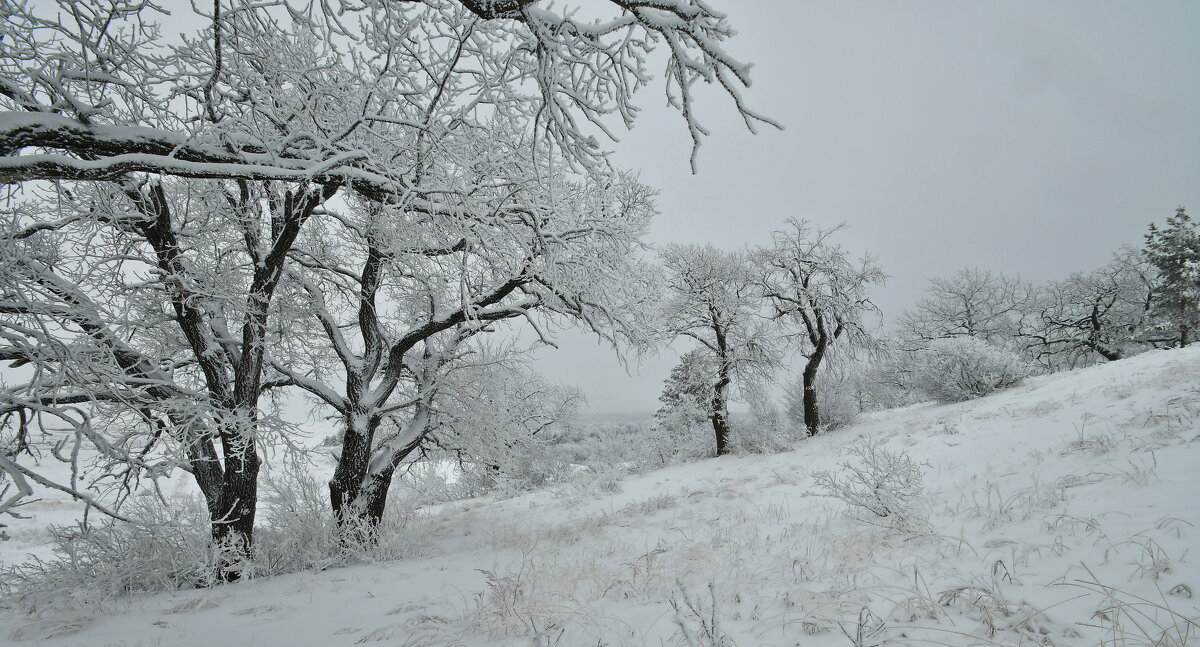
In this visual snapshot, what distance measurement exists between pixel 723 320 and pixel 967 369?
8.12m

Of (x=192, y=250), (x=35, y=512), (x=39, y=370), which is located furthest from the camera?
(x=35, y=512)

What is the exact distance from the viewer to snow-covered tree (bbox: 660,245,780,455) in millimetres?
15648

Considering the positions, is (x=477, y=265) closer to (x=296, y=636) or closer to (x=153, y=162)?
(x=153, y=162)

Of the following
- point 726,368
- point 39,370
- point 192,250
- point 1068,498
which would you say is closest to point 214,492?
point 192,250

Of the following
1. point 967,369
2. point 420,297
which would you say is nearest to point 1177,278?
point 967,369

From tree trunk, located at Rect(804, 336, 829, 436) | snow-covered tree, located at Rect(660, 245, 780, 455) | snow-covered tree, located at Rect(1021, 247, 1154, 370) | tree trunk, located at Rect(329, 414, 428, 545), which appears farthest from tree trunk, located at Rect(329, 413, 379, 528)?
snow-covered tree, located at Rect(1021, 247, 1154, 370)

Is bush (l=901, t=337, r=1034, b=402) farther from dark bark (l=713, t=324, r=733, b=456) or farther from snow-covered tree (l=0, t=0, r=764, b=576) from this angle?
snow-covered tree (l=0, t=0, r=764, b=576)

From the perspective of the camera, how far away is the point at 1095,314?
22.6 meters

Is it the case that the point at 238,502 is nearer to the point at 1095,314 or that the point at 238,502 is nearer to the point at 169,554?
the point at 169,554

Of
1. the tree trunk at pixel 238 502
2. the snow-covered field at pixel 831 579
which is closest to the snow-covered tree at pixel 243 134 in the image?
the tree trunk at pixel 238 502

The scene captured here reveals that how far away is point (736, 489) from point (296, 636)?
7.29 meters

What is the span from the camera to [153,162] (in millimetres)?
2490

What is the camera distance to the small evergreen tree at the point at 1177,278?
770 inches

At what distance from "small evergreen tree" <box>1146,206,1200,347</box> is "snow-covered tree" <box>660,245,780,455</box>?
64.5ft
